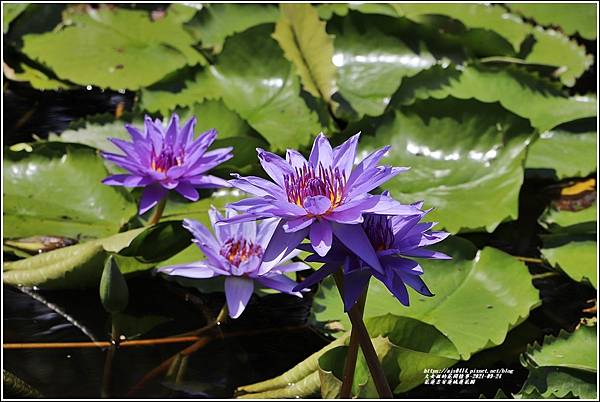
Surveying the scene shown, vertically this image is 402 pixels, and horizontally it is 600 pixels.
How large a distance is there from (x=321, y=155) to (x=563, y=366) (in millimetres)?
729

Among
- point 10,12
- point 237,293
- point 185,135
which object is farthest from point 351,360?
point 10,12

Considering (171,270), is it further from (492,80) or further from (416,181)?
(492,80)

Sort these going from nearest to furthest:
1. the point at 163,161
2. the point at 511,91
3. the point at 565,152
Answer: the point at 163,161, the point at 565,152, the point at 511,91

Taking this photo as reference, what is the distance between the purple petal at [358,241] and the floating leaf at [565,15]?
8.08 ft

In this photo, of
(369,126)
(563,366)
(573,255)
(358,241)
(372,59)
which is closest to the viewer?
(358,241)

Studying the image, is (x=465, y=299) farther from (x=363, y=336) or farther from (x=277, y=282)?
(x=363, y=336)

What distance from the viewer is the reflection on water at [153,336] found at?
5.27 ft

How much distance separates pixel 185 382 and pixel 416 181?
875 mm

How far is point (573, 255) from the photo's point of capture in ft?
6.61

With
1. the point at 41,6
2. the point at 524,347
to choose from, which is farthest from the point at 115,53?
the point at 524,347

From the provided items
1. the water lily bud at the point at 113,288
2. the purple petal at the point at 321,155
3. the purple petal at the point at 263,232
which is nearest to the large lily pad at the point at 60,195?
the water lily bud at the point at 113,288

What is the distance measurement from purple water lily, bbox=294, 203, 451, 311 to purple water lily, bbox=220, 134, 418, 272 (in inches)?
1.3

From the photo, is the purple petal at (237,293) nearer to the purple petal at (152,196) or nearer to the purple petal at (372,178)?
the purple petal at (152,196)

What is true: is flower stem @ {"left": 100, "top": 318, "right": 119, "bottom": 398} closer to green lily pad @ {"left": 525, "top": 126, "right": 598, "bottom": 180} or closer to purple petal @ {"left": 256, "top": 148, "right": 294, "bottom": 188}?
purple petal @ {"left": 256, "top": 148, "right": 294, "bottom": 188}
